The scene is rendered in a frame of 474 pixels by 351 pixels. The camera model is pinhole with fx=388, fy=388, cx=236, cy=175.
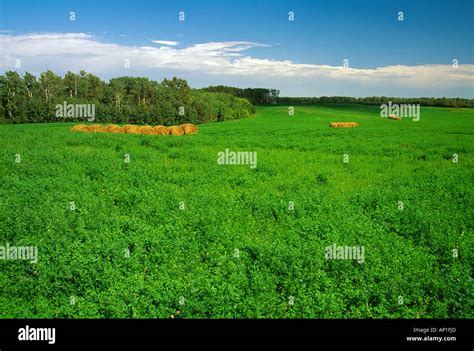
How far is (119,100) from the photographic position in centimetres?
4241

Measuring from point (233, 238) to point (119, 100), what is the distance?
3775 centimetres

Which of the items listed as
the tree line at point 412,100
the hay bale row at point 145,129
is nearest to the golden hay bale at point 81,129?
the hay bale row at point 145,129

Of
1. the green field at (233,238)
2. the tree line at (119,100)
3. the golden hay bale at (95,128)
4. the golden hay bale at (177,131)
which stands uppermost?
the tree line at (119,100)

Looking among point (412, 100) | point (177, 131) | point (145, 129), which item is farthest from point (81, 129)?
point (412, 100)

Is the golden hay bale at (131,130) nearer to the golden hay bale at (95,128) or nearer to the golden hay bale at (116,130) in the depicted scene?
the golden hay bale at (116,130)

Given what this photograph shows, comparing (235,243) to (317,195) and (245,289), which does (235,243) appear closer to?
(245,289)

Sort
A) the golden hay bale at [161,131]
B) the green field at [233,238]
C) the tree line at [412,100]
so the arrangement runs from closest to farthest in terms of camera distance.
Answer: the green field at [233,238] → the tree line at [412,100] → the golden hay bale at [161,131]

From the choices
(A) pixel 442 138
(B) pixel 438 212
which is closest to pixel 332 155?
(A) pixel 442 138

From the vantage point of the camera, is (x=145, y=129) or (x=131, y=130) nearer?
(x=145, y=129)

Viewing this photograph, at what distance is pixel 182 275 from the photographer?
22.5 ft

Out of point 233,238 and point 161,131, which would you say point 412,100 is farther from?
point 161,131

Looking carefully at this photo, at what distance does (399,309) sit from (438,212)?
4.42m

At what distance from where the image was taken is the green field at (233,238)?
6160mm

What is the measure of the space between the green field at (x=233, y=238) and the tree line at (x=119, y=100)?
21829mm
